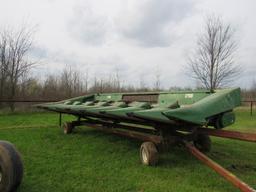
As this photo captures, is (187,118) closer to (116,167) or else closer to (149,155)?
(149,155)

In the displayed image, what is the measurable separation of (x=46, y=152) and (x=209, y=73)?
1500cm

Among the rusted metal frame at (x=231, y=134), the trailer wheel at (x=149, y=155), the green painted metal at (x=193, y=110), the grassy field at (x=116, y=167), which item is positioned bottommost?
the grassy field at (x=116, y=167)

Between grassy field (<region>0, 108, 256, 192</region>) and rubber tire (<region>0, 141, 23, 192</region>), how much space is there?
0.29 m

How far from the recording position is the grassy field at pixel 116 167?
3430 millimetres

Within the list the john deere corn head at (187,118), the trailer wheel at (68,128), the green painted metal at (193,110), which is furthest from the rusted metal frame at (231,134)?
the trailer wheel at (68,128)

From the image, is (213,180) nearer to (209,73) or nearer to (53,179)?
(53,179)

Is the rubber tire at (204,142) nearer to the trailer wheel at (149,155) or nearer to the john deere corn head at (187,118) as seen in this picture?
the john deere corn head at (187,118)

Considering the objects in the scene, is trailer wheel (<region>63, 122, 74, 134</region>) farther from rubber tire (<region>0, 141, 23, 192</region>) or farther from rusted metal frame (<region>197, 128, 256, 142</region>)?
rubber tire (<region>0, 141, 23, 192</region>)

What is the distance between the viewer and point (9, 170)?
2.98 m

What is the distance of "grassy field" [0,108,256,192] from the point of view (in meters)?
3.43

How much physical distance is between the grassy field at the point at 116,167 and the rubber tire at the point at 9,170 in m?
0.29

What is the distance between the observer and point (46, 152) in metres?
5.21

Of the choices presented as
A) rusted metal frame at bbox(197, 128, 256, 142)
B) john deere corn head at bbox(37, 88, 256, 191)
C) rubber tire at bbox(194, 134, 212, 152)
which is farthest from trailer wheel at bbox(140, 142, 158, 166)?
rubber tire at bbox(194, 134, 212, 152)

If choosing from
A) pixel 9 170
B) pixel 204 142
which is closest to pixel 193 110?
pixel 204 142
